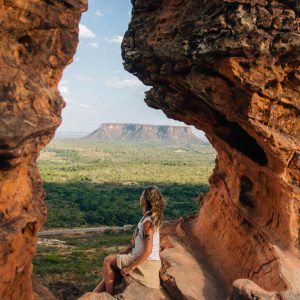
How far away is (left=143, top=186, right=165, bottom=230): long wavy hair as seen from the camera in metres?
6.74

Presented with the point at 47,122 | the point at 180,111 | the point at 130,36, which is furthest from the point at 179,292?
the point at 130,36

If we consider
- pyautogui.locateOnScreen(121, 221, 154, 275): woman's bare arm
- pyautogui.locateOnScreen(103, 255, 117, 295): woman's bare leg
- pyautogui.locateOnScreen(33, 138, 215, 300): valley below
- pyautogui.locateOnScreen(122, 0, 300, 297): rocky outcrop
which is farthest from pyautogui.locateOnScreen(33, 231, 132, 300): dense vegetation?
pyautogui.locateOnScreen(121, 221, 154, 275): woman's bare arm

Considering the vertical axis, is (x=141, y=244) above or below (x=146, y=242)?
below

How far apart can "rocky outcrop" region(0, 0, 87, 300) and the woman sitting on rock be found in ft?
6.02

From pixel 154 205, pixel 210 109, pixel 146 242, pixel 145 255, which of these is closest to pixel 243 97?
pixel 210 109

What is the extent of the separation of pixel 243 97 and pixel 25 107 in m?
4.20

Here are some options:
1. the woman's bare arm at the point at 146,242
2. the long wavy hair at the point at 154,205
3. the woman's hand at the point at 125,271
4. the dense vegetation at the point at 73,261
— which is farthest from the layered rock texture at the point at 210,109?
the dense vegetation at the point at 73,261

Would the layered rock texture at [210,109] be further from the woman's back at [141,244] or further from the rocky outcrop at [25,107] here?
the woman's back at [141,244]

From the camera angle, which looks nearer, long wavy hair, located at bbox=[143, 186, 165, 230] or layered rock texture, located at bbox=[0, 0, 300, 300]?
long wavy hair, located at bbox=[143, 186, 165, 230]

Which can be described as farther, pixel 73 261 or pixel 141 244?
pixel 73 261

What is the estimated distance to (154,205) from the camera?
6789 millimetres

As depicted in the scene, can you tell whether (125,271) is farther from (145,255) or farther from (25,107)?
(25,107)

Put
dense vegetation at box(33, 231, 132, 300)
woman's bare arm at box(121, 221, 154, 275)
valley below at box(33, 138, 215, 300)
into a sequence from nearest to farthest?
woman's bare arm at box(121, 221, 154, 275) → dense vegetation at box(33, 231, 132, 300) → valley below at box(33, 138, 215, 300)

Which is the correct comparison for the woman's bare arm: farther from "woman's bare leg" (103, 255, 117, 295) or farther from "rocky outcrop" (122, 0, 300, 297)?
"rocky outcrop" (122, 0, 300, 297)
